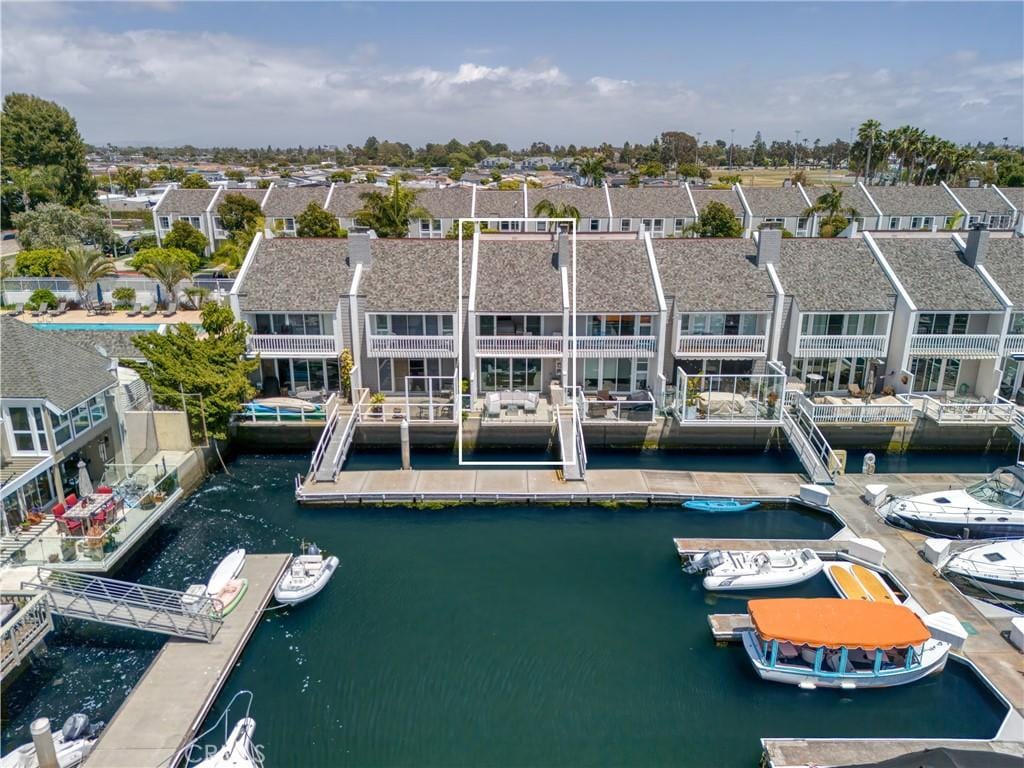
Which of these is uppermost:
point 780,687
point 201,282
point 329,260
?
point 329,260

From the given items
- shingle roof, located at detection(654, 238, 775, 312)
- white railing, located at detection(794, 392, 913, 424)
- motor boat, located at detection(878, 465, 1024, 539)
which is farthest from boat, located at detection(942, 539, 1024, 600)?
shingle roof, located at detection(654, 238, 775, 312)

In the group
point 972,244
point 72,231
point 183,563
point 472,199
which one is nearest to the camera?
point 183,563

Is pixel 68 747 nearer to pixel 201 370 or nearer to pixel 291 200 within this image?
pixel 201 370

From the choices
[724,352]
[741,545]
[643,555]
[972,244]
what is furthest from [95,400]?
[972,244]

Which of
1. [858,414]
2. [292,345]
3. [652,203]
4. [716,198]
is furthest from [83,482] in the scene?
[716,198]

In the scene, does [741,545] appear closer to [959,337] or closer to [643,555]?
[643,555]

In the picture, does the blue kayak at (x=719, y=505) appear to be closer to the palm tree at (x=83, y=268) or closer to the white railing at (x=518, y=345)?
the white railing at (x=518, y=345)

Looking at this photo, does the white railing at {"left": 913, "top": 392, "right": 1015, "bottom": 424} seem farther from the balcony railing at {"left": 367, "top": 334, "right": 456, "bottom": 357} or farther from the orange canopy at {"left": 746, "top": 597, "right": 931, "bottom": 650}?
the balcony railing at {"left": 367, "top": 334, "right": 456, "bottom": 357}
